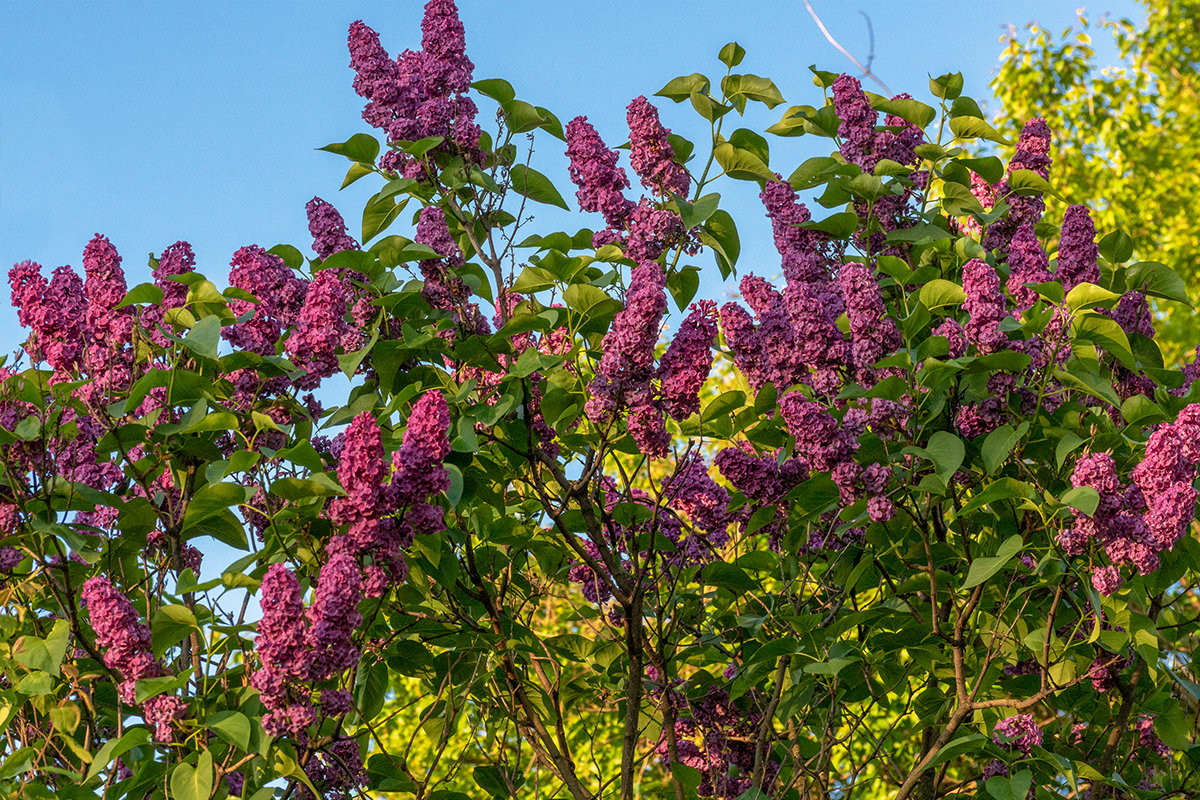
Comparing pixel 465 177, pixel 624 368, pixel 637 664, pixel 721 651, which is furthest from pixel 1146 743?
pixel 465 177

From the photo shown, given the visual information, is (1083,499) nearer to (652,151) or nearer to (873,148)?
(652,151)

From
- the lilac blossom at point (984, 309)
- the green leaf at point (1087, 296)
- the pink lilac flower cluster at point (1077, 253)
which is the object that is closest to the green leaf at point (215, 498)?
the lilac blossom at point (984, 309)

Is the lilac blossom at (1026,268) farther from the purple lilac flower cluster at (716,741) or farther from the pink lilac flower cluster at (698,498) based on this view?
the purple lilac flower cluster at (716,741)

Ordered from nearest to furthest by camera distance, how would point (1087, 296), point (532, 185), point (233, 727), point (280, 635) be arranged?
point (280, 635)
point (233, 727)
point (1087, 296)
point (532, 185)

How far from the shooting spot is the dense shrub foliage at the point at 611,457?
2744 millimetres

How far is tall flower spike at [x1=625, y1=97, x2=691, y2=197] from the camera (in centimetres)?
322

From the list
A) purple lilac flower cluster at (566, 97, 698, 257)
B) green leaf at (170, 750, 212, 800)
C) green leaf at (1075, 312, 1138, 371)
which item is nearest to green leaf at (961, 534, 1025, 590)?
green leaf at (1075, 312, 1138, 371)

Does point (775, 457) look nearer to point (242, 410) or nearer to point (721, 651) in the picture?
point (721, 651)

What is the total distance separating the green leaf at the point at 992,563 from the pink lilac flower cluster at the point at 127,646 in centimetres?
178

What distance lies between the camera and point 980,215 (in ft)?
12.2

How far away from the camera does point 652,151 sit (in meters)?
3.23

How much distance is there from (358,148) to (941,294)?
1.62 m

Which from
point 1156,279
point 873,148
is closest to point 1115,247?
point 1156,279

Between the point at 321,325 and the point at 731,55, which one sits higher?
the point at 731,55
